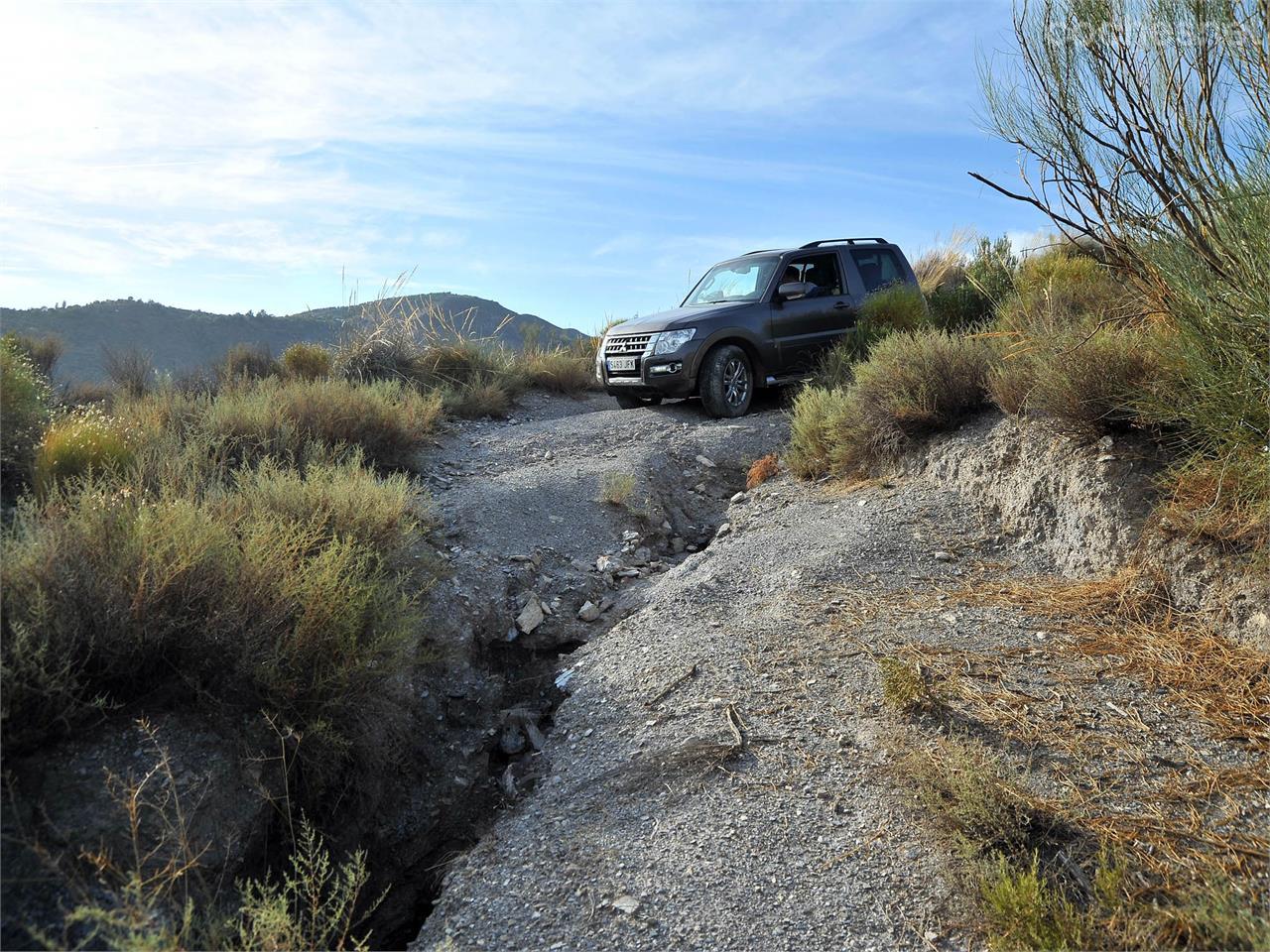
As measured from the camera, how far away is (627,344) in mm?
11609

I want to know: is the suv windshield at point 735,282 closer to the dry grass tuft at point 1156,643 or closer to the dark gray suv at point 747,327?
the dark gray suv at point 747,327

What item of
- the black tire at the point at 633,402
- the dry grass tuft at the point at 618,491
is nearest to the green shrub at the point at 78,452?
the dry grass tuft at the point at 618,491

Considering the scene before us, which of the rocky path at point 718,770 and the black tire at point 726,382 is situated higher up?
the black tire at point 726,382

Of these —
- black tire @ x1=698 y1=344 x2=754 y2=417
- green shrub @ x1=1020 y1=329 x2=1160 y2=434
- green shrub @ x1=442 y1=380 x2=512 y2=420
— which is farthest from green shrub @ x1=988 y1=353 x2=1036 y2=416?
green shrub @ x1=442 y1=380 x2=512 y2=420

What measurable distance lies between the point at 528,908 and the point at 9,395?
626cm

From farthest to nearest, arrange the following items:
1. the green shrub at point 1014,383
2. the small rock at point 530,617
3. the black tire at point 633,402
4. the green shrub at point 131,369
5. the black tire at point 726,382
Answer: the green shrub at point 131,369
the black tire at point 633,402
the black tire at point 726,382
the green shrub at point 1014,383
the small rock at point 530,617

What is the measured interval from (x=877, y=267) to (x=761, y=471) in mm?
5185

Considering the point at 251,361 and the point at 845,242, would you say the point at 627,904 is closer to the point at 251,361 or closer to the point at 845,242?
the point at 845,242

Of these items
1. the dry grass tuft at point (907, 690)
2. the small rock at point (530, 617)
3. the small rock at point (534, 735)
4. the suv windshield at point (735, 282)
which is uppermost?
the suv windshield at point (735, 282)

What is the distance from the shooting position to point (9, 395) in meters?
6.88

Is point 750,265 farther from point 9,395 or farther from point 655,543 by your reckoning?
point 9,395

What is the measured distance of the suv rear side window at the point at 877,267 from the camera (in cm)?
1241

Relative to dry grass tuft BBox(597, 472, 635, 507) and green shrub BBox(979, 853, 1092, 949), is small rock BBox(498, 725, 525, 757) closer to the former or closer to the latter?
green shrub BBox(979, 853, 1092, 949)

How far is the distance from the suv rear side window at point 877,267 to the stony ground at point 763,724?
5.88 meters
